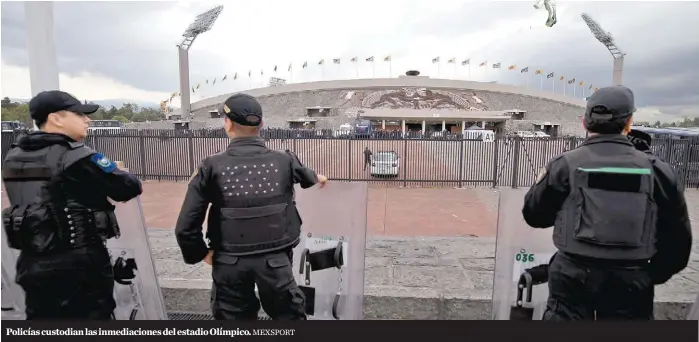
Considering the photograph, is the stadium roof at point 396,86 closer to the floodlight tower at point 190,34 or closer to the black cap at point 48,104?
the floodlight tower at point 190,34

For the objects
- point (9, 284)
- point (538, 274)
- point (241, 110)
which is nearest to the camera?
point (241, 110)

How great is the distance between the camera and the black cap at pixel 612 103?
1.81 meters

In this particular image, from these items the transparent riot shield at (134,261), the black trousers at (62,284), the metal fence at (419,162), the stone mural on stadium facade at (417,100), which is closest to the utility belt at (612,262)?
the black trousers at (62,284)

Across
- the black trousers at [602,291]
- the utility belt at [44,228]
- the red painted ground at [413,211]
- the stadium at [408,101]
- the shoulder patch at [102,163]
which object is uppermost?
the stadium at [408,101]

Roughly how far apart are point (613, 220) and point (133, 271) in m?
2.80

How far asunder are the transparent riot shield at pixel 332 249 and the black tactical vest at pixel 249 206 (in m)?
0.63

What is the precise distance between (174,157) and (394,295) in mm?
10656

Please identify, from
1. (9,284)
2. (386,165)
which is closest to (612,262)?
(9,284)

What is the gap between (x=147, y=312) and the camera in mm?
2637

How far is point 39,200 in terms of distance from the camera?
1938 millimetres

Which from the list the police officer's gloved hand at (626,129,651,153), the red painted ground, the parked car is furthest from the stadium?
the police officer's gloved hand at (626,129,651,153)

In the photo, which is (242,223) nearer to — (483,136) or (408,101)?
(483,136)

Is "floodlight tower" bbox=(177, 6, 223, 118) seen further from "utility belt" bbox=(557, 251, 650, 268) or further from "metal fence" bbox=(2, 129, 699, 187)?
"utility belt" bbox=(557, 251, 650, 268)

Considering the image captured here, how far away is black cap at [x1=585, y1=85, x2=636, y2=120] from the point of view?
1.81m
